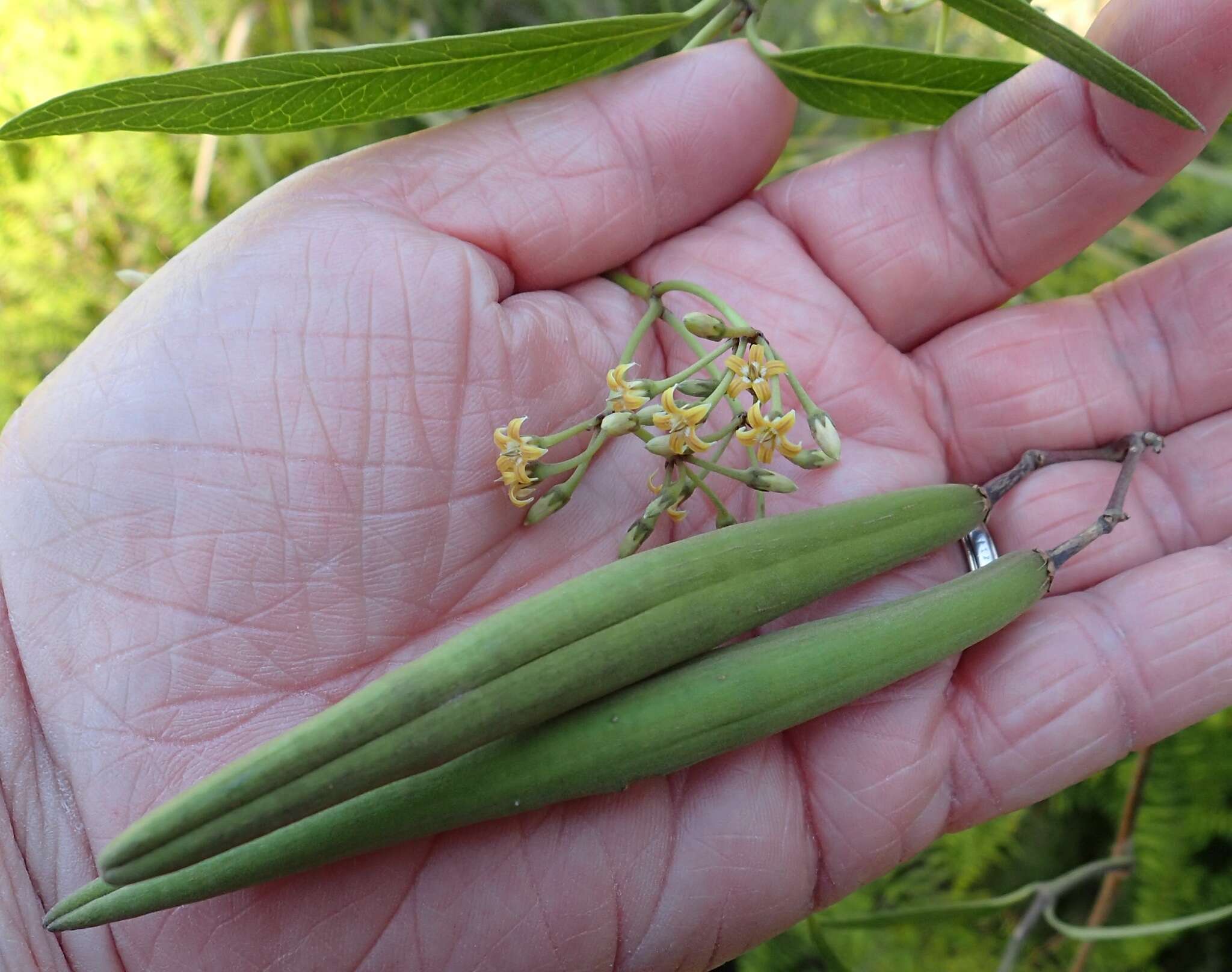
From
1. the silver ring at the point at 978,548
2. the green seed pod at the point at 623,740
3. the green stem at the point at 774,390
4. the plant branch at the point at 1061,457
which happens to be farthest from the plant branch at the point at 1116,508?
the green stem at the point at 774,390

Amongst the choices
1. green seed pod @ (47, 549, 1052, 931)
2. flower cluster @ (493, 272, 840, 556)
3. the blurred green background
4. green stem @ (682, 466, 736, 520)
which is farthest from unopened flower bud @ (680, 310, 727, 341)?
the blurred green background

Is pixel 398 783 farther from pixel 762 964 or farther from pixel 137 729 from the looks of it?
pixel 762 964

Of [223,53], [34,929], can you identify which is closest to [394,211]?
[34,929]

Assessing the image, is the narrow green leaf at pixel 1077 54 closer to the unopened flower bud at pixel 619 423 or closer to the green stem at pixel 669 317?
the green stem at pixel 669 317

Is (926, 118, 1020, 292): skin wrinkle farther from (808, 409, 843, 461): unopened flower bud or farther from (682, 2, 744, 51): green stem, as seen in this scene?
(808, 409, 843, 461): unopened flower bud

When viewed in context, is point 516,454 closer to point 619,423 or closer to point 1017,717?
point 619,423
